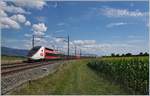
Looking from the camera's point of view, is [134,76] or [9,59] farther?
[9,59]

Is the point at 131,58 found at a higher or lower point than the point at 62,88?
higher

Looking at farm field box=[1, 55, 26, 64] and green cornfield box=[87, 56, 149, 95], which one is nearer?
green cornfield box=[87, 56, 149, 95]

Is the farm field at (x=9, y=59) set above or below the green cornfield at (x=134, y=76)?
above

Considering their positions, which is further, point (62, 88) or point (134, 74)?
point (134, 74)

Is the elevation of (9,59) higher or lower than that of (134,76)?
higher

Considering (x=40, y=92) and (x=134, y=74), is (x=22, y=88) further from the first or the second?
(x=134, y=74)

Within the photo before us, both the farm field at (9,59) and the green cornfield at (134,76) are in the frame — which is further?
the farm field at (9,59)

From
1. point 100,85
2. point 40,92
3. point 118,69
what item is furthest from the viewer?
point 118,69

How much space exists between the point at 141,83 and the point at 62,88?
2.39 m

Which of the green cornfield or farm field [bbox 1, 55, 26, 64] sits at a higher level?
farm field [bbox 1, 55, 26, 64]

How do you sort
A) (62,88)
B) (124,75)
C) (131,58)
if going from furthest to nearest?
(131,58) < (124,75) < (62,88)

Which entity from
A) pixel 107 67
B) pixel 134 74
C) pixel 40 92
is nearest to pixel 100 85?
pixel 134 74

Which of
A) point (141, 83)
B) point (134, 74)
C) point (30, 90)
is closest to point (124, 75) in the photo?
point (134, 74)

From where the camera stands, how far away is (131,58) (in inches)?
610
